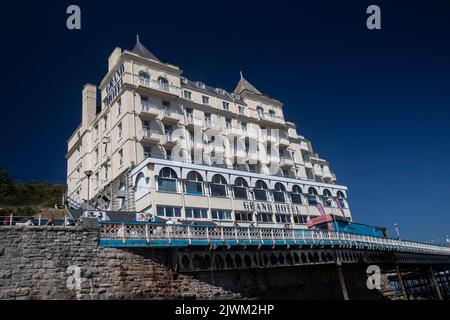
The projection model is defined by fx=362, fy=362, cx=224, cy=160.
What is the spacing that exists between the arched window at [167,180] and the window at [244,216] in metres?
7.04

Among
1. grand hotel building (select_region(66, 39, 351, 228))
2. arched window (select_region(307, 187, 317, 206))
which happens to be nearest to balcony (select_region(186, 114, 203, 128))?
grand hotel building (select_region(66, 39, 351, 228))

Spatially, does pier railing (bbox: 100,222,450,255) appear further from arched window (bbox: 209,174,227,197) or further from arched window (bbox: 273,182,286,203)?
arched window (bbox: 209,174,227,197)

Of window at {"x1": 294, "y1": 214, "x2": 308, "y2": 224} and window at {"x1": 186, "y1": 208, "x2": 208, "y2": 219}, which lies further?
window at {"x1": 294, "y1": 214, "x2": 308, "y2": 224}

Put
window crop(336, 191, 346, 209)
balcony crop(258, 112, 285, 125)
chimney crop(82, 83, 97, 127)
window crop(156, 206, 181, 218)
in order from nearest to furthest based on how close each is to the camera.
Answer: window crop(156, 206, 181, 218) < chimney crop(82, 83, 97, 127) < balcony crop(258, 112, 285, 125) < window crop(336, 191, 346, 209)

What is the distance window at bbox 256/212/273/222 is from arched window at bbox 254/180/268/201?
161 centimetres

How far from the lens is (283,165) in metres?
44.8

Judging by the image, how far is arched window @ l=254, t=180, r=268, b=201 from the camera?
36.7 meters

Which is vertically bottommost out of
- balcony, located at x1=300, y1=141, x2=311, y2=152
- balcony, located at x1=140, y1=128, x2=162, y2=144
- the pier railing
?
the pier railing

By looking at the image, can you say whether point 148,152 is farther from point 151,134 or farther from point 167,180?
point 167,180

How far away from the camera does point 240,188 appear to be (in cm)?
3512

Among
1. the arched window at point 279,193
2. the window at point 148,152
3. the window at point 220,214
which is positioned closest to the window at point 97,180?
the window at point 148,152

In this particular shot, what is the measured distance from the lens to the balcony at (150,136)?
1307 inches

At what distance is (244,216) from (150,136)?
11.7 meters
